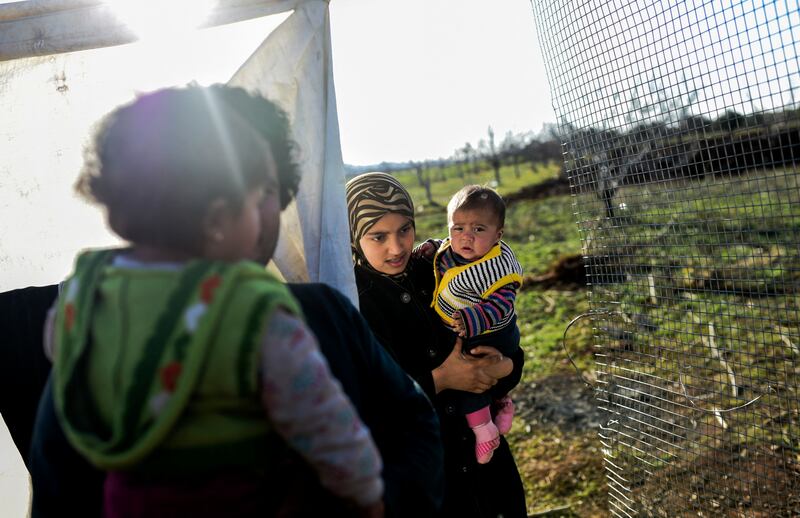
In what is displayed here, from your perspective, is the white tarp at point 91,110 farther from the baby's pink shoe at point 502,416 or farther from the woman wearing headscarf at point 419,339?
the baby's pink shoe at point 502,416

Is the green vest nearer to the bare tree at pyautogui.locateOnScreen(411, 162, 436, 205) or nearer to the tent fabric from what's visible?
the tent fabric

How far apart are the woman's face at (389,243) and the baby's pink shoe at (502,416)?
2.53 ft

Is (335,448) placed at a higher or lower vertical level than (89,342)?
lower

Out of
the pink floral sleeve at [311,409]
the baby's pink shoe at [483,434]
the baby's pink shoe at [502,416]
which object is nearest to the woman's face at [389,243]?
the baby's pink shoe at [483,434]

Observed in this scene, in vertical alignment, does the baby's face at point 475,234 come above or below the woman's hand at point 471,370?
above

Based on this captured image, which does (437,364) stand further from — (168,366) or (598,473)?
(598,473)

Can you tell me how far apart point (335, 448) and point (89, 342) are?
36 centimetres

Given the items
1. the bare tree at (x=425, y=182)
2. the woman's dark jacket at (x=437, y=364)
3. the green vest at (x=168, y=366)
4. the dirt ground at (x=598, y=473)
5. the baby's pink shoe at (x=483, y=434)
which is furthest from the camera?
the bare tree at (x=425, y=182)

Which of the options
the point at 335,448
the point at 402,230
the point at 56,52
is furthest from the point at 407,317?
the point at 56,52

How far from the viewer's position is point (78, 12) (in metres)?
1.60

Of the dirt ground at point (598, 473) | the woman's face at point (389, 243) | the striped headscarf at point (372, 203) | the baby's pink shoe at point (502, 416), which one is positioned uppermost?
the striped headscarf at point (372, 203)

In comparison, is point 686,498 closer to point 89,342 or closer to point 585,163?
point 585,163

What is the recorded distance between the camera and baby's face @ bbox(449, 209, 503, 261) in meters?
2.23

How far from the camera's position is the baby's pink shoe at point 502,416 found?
2326 millimetres
